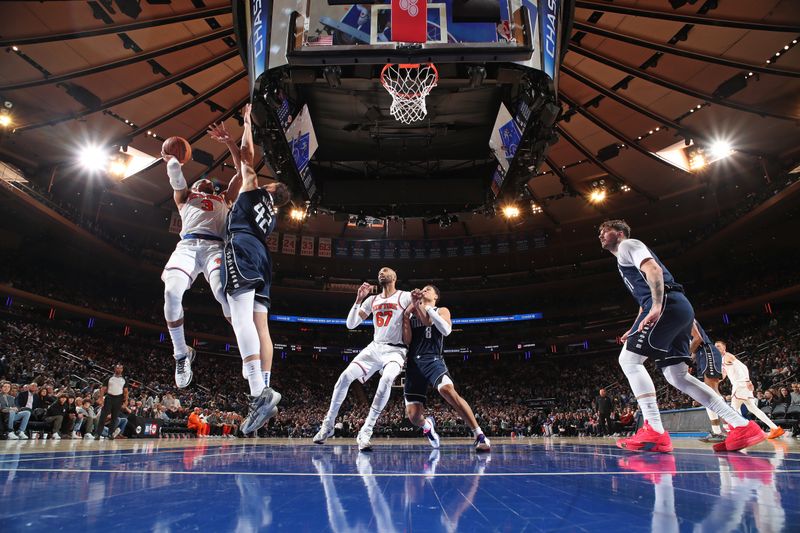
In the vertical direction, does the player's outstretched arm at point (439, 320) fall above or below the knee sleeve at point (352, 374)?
above

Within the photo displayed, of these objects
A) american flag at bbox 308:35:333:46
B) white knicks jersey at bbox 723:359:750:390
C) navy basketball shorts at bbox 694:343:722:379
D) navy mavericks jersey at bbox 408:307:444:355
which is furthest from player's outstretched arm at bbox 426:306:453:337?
white knicks jersey at bbox 723:359:750:390

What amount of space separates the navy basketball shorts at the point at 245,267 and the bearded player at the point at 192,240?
51 centimetres

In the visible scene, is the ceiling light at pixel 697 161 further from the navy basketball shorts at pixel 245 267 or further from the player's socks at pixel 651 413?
the navy basketball shorts at pixel 245 267

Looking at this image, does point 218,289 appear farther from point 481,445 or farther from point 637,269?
point 637,269

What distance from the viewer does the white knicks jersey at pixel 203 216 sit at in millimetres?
4191

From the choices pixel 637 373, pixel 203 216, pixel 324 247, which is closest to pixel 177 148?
pixel 203 216

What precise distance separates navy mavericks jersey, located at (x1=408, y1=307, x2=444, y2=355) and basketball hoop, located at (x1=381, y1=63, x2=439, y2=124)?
14.5ft

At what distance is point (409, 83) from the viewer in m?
8.75

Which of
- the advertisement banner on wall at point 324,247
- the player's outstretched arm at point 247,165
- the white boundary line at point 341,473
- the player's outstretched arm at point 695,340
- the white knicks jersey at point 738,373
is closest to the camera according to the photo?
the white boundary line at point 341,473

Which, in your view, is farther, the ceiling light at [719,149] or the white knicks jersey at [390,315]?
the ceiling light at [719,149]

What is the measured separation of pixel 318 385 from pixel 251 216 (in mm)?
28493

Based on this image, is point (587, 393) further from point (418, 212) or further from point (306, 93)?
point (306, 93)

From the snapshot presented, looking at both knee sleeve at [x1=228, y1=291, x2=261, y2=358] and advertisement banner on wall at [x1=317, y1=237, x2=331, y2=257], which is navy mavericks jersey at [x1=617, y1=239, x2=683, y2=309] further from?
advertisement banner on wall at [x1=317, y1=237, x2=331, y2=257]

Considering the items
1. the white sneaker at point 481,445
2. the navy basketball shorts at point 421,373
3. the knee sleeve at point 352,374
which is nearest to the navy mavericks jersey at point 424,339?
the navy basketball shorts at point 421,373
